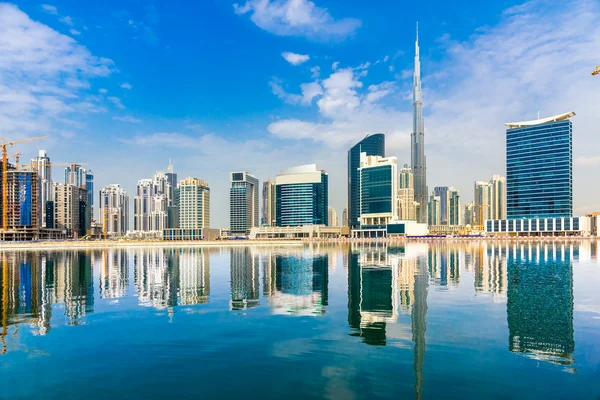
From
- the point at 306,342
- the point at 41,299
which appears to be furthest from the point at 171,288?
the point at 306,342

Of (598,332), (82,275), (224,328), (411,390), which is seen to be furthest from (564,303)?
(82,275)

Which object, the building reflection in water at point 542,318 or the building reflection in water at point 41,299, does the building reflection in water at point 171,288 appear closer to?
the building reflection in water at point 41,299

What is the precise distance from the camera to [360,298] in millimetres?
36906

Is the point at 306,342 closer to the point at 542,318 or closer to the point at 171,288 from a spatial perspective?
the point at 542,318

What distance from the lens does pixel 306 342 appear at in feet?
74.7

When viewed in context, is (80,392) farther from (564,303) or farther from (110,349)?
(564,303)

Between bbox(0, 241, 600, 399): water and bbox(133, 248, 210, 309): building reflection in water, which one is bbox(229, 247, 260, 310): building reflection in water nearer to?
bbox(0, 241, 600, 399): water

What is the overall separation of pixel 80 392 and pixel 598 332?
1115 inches

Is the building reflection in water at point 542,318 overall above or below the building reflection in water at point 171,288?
above

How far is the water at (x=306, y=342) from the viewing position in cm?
1647

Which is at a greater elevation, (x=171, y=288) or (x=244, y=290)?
(x=244, y=290)

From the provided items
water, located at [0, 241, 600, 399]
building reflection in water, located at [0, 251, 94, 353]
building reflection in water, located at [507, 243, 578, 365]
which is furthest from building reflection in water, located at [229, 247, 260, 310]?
building reflection in water, located at [507, 243, 578, 365]

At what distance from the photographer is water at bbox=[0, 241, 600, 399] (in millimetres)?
16469

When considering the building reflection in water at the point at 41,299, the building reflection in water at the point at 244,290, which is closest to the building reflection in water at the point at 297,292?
the building reflection in water at the point at 244,290
